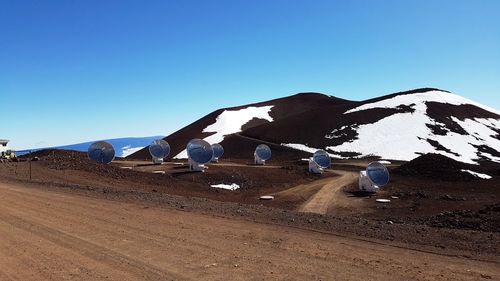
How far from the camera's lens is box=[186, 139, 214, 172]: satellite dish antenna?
49219 millimetres

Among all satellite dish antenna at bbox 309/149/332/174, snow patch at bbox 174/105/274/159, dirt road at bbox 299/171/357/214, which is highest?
snow patch at bbox 174/105/274/159

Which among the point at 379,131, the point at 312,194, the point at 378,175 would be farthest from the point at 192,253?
the point at 379,131

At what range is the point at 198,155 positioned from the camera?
49.4m

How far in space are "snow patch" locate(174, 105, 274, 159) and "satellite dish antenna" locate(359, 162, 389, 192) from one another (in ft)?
207

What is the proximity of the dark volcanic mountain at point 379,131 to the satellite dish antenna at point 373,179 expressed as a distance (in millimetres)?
38186

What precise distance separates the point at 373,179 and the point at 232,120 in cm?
8546

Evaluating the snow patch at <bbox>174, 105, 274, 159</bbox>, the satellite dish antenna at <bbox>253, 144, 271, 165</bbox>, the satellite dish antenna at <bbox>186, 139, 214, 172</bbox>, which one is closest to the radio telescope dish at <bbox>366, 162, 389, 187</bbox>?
the satellite dish antenna at <bbox>186, 139, 214, 172</bbox>

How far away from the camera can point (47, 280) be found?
31.9 feet

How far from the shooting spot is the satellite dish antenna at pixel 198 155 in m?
49.2

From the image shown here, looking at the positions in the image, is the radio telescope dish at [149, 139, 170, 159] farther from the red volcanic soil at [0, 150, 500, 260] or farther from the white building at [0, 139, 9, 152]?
the white building at [0, 139, 9, 152]

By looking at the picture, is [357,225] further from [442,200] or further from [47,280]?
[442,200]

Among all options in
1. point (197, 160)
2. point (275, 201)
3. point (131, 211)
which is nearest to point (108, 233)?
point (131, 211)

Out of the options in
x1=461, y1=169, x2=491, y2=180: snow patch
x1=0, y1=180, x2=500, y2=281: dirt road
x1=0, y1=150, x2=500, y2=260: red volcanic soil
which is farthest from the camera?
x1=461, y1=169, x2=491, y2=180: snow patch

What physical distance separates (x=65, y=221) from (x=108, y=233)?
2889mm
